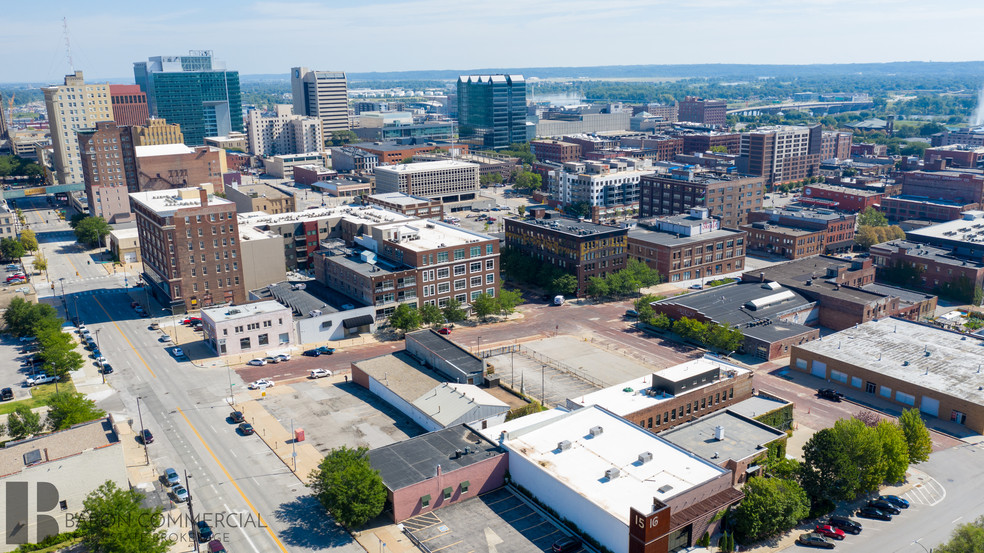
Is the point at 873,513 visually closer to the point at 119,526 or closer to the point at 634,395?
the point at 634,395

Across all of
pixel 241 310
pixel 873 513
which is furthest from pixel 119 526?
pixel 873 513

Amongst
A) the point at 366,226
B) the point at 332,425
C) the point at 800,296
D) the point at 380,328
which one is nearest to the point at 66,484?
the point at 332,425

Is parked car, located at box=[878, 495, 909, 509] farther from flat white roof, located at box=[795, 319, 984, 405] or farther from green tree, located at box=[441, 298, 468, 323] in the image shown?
green tree, located at box=[441, 298, 468, 323]

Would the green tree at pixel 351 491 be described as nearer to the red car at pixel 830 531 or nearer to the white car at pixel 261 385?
the white car at pixel 261 385

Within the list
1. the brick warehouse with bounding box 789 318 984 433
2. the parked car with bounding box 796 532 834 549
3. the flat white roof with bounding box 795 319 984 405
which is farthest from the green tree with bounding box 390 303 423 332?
the parked car with bounding box 796 532 834 549

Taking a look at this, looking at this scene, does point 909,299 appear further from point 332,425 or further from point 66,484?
point 66,484
